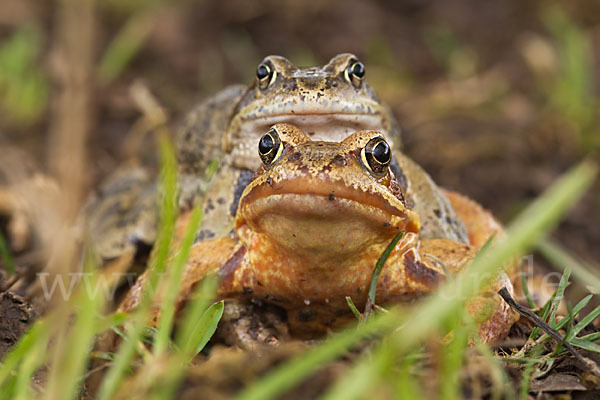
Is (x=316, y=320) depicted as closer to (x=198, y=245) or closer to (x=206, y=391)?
(x=198, y=245)

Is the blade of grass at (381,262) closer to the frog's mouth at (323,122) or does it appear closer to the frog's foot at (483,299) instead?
the frog's foot at (483,299)

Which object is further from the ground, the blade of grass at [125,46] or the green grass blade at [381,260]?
the blade of grass at [125,46]

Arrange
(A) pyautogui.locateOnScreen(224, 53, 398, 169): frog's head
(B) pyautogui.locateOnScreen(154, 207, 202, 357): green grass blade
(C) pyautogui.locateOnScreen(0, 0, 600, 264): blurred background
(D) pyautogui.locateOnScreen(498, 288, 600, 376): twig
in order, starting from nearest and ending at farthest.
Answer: (B) pyautogui.locateOnScreen(154, 207, 202, 357): green grass blade
(D) pyautogui.locateOnScreen(498, 288, 600, 376): twig
(A) pyautogui.locateOnScreen(224, 53, 398, 169): frog's head
(C) pyautogui.locateOnScreen(0, 0, 600, 264): blurred background

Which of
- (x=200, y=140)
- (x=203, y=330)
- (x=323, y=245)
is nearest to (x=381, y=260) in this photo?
(x=323, y=245)

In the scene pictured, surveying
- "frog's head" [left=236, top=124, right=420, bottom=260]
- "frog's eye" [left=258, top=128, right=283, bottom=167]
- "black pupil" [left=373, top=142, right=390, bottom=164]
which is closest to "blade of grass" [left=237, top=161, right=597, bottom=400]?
"frog's head" [left=236, top=124, right=420, bottom=260]

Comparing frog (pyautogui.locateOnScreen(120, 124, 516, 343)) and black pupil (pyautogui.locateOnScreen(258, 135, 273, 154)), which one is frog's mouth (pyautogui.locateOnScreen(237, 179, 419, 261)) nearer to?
frog (pyautogui.locateOnScreen(120, 124, 516, 343))

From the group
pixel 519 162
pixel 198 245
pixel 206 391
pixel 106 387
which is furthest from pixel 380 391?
pixel 519 162

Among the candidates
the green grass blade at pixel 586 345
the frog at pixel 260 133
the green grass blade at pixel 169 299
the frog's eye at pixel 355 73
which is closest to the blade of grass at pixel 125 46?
the frog at pixel 260 133
